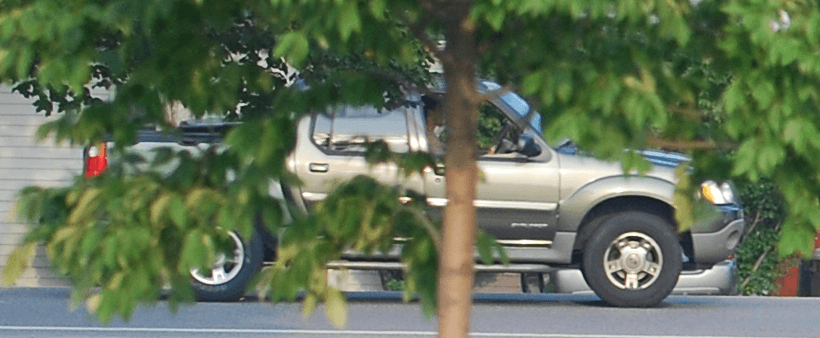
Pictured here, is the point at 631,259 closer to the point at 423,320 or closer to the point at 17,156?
the point at 423,320

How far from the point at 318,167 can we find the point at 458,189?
7.45 meters

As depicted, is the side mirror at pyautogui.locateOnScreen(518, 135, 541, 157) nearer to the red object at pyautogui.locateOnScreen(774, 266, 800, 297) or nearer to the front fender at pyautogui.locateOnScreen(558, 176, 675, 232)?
the front fender at pyautogui.locateOnScreen(558, 176, 675, 232)

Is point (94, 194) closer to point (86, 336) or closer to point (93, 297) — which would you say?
point (93, 297)

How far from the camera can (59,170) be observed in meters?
15.8

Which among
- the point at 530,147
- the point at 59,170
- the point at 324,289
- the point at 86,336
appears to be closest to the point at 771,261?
the point at 530,147

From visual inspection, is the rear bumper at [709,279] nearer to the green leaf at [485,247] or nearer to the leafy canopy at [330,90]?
the green leaf at [485,247]

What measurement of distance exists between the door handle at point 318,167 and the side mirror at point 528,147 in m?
1.37

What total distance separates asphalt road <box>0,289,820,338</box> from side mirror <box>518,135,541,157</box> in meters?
1.16

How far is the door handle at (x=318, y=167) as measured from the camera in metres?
11.0

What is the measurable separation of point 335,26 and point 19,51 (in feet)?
2.26

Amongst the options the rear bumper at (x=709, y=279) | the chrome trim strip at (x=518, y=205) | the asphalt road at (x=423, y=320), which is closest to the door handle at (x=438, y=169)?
the asphalt road at (x=423, y=320)

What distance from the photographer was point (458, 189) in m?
3.60

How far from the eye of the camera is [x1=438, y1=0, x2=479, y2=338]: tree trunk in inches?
138

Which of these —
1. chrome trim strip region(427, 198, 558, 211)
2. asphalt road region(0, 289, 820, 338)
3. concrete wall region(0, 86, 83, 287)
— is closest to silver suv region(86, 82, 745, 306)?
chrome trim strip region(427, 198, 558, 211)
